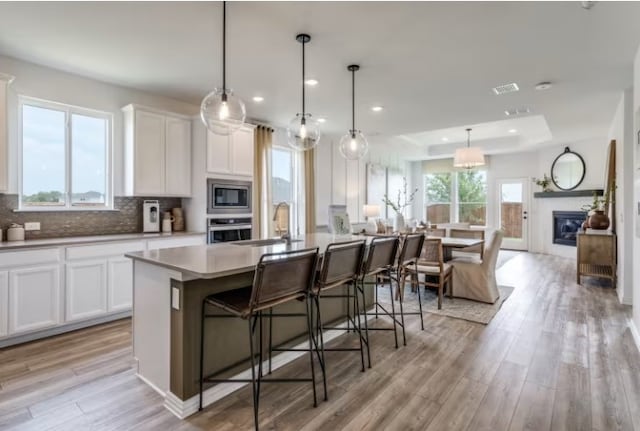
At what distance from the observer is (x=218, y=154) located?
452cm

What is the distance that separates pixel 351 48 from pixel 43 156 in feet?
11.1

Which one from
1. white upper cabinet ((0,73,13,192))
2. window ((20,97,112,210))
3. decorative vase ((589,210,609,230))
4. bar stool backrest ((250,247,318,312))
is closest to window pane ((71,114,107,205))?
window ((20,97,112,210))

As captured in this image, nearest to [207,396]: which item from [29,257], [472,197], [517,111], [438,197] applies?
[29,257]

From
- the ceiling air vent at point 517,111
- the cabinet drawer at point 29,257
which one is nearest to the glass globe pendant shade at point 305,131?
the cabinet drawer at point 29,257

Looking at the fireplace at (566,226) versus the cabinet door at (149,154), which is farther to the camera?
the fireplace at (566,226)

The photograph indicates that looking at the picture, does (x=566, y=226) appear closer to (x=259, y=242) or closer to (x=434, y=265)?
(x=434, y=265)

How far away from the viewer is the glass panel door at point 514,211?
8922 mm

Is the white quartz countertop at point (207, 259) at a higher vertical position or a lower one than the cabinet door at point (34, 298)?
higher

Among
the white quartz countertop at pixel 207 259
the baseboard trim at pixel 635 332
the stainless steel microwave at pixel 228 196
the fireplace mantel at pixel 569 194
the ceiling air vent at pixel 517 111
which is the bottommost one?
the baseboard trim at pixel 635 332

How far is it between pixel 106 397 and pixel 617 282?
20.8 ft

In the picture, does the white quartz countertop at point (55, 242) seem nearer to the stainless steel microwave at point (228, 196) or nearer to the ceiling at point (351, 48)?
the stainless steel microwave at point (228, 196)

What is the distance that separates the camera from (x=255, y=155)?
17.5ft

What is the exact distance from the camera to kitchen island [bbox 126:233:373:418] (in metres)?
2.04

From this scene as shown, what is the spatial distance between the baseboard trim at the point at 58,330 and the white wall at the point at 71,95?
1383 mm
